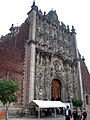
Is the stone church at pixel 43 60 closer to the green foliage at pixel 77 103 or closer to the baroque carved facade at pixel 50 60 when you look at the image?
the baroque carved facade at pixel 50 60

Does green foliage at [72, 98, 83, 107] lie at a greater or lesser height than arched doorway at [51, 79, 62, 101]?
lesser

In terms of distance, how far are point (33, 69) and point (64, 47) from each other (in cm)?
909

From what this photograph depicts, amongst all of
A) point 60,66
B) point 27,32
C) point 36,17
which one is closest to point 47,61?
point 60,66

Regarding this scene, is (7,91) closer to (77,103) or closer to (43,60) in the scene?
(43,60)

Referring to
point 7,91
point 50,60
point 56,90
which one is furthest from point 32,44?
point 7,91

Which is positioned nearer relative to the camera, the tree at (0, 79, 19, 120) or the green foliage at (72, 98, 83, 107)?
the tree at (0, 79, 19, 120)

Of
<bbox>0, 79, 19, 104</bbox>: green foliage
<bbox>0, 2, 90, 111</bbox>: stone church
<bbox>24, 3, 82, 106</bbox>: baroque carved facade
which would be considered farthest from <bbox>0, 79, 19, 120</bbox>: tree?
<bbox>24, 3, 82, 106</bbox>: baroque carved facade

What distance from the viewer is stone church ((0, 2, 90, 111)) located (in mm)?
21594

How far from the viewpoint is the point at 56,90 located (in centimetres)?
2573

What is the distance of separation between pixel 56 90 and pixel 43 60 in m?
4.87

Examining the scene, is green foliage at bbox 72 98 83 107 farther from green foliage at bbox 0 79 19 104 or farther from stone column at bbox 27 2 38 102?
green foliage at bbox 0 79 19 104

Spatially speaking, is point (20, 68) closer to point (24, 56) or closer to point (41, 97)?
point (24, 56)

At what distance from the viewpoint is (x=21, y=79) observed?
71.7 ft

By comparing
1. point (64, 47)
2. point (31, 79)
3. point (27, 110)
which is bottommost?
point (27, 110)
